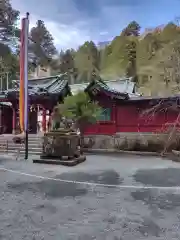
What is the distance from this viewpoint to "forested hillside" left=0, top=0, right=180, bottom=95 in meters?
27.3

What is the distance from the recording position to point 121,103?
1878 centimetres

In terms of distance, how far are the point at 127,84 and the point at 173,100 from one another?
37.7ft

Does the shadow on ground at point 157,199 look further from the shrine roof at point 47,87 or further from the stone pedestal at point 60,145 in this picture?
the shrine roof at point 47,87

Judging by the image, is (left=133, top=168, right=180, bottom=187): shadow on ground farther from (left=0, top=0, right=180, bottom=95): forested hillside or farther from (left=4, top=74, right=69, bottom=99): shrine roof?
(left=4, top=74, right=69, bottom=99): shrine roof

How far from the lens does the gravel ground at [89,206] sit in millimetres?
4418

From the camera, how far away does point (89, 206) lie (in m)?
5.88

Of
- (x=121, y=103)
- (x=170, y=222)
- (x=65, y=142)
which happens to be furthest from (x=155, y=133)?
(x=170, y=222)

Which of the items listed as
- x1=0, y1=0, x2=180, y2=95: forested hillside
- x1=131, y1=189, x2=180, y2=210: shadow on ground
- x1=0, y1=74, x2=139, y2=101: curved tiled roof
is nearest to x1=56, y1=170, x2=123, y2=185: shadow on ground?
x1=131, y1=189, x2=180, y2=210: shadow on ground

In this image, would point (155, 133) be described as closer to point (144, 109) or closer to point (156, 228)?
point (144, 109)

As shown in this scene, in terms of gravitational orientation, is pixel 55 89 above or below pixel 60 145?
above

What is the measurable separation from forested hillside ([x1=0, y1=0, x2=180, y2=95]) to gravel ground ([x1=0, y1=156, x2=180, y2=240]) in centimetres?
1091

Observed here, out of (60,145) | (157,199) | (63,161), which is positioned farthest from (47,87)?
(157,199)

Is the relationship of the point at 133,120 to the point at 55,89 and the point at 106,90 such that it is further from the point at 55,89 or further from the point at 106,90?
the point at 55,89

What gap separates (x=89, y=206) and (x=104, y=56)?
42.7 meters
